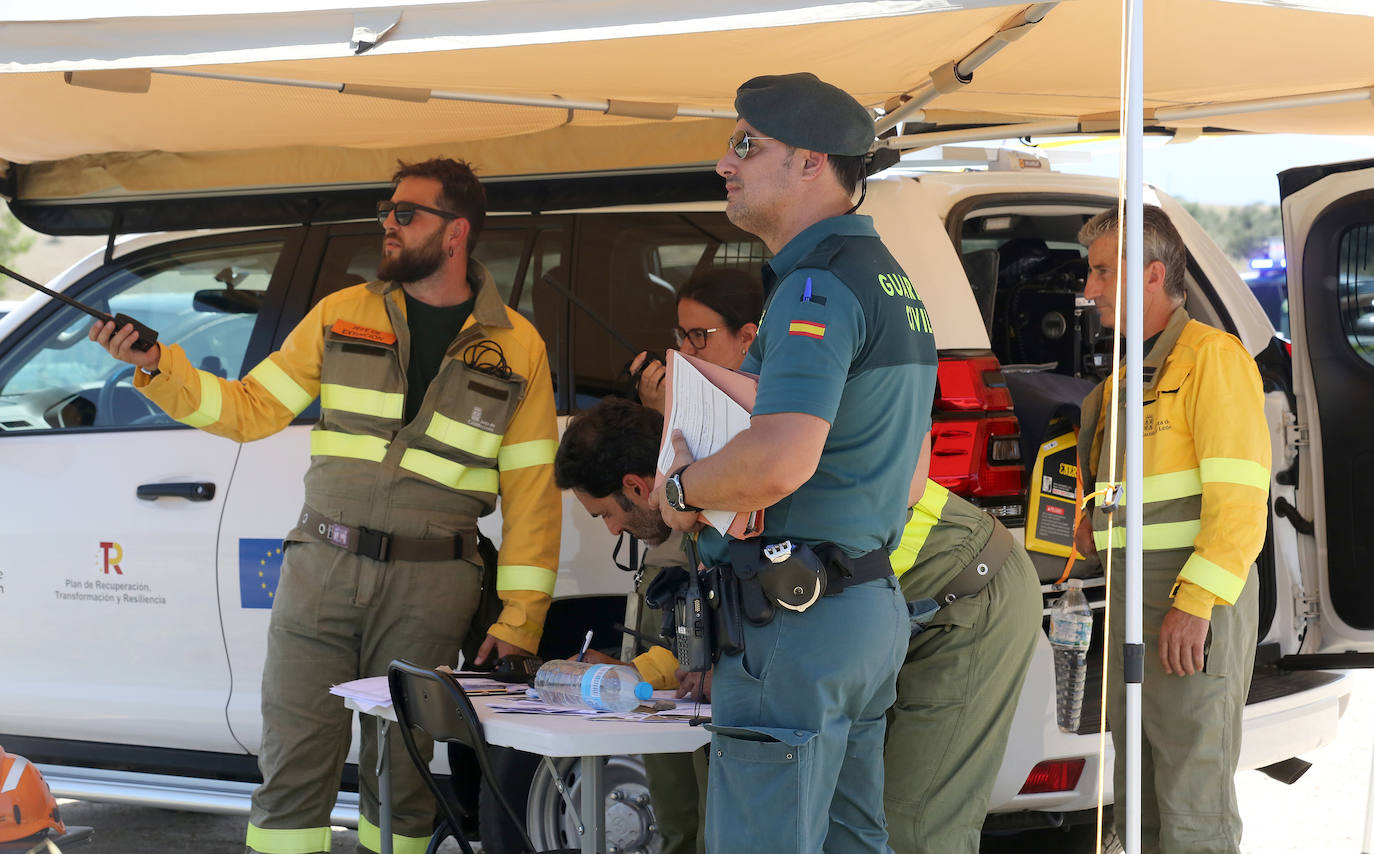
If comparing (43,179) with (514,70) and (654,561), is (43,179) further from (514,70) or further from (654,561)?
(654,561)

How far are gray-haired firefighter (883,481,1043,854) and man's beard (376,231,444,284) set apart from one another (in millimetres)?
1454

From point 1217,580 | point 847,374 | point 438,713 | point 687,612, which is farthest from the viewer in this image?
point 1217,580

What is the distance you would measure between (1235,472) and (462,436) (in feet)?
6.10

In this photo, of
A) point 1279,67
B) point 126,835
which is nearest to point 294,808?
point 126,835

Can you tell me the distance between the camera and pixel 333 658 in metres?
3.76

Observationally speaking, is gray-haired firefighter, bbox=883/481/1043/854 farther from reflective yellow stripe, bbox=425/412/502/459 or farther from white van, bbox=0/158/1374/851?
reflective yellow stripe, bbox=425/412/502/459

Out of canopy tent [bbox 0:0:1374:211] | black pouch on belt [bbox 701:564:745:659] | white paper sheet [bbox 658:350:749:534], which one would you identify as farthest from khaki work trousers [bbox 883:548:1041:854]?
canopy tent [bbox 0:0:1374:211]

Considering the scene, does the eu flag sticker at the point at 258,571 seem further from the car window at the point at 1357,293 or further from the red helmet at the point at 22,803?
the car window at the point at 1357,293

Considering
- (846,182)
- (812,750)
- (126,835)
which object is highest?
(846,182)

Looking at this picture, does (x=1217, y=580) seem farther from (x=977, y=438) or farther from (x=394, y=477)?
(x=394, y=477)

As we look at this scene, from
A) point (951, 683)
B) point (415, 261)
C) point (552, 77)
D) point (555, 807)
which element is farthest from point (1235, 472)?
point (415, 261)

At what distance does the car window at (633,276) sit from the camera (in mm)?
4141

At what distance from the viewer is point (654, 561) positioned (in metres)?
3.43

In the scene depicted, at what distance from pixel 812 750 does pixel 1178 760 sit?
4.45 ft
